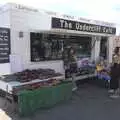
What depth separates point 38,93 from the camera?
5.79 meters

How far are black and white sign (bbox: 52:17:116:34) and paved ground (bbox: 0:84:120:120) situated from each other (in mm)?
2604

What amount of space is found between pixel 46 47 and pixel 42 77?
220cm

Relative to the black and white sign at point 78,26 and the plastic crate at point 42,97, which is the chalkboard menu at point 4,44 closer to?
the black and white sign at point 78,26

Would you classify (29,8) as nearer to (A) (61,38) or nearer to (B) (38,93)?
(A) (61,38)

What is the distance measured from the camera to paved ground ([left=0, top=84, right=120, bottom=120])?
5.45m

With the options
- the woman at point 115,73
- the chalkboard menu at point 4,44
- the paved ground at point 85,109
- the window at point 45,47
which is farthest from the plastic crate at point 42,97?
the chalkboard menu at point 4,44

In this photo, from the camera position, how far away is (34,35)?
8141mm

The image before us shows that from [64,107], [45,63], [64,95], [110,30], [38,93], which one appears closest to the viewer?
[38,93]

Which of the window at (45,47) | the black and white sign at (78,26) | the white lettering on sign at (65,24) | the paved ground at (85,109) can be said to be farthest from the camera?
the window at (45,47)

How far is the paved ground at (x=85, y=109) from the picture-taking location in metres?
5.45

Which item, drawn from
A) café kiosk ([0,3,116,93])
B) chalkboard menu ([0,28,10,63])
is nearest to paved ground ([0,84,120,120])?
chalkboard menu ([0,28,10,63])

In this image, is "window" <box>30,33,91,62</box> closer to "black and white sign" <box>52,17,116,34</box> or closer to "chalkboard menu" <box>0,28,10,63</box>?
"chalkboard menu" <box>0,28,10,63</box>

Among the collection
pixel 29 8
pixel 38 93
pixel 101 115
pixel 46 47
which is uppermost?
pixel 29 8

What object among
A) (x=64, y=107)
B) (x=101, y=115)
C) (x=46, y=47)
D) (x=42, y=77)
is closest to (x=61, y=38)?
(x=46, y=47)
